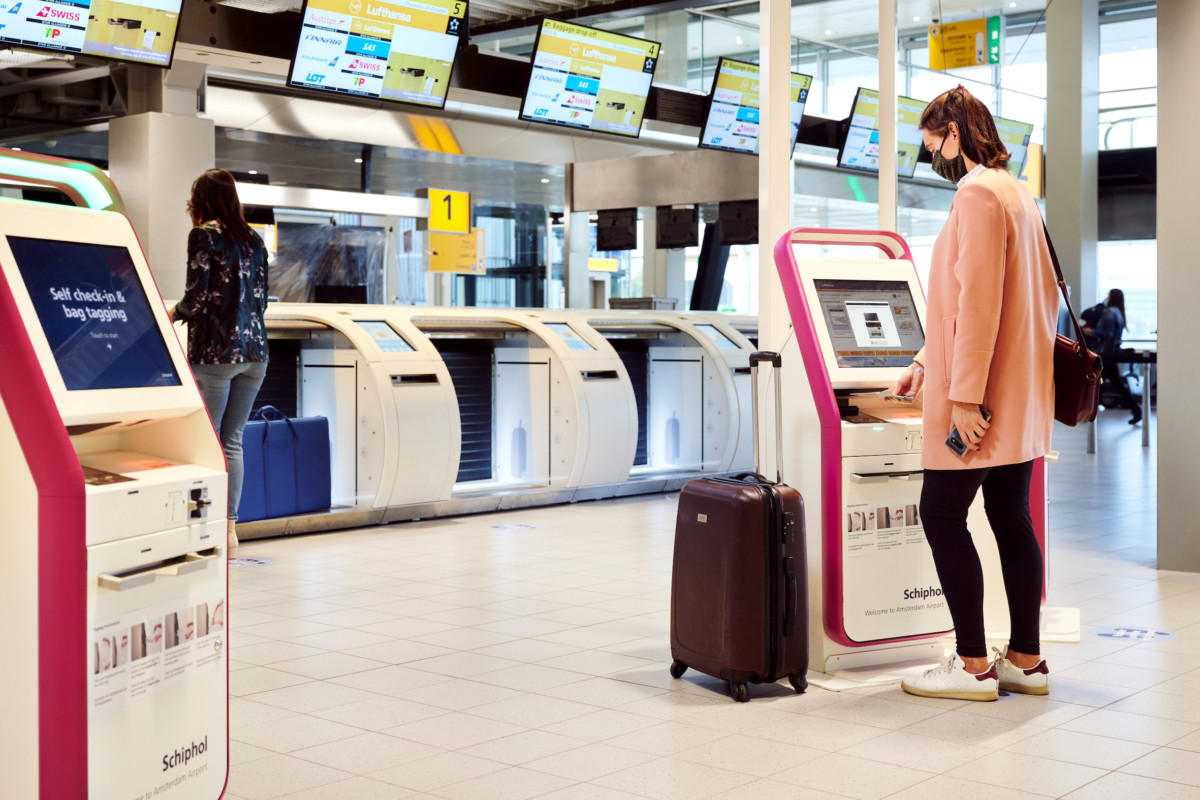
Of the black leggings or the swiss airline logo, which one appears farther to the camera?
the swiss airline logo

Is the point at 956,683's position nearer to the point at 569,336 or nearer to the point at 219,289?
the point at 219,289

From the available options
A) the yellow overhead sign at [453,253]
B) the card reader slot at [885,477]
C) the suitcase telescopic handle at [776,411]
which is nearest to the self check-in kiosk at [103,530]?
the suitcase telescopic handle at [776,411]

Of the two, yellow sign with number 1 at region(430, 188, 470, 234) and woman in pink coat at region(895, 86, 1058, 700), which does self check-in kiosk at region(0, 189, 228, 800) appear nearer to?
woman in pink coat at region(895, 86, 1058, 700)

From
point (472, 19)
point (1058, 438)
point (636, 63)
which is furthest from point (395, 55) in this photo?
point (1058, 438)

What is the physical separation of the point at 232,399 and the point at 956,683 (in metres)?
3.48

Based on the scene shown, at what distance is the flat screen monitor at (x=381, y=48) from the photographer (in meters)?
6.90

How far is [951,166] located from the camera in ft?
11.3

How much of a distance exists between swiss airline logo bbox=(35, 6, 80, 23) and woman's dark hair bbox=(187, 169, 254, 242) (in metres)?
1.32

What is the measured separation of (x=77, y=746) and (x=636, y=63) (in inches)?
306

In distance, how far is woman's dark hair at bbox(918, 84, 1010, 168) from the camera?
3.30 metres

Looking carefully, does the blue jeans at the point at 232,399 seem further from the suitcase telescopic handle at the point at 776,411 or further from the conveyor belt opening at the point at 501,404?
the suitcase telescopic handle at the point at 776,411

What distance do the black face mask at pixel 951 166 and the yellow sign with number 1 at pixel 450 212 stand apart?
20.8 feet

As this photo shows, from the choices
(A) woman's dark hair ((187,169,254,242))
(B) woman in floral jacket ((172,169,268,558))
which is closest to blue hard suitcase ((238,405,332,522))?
(B) woman in floral jacket ((172,169,268,558))

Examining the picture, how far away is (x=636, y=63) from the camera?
898cm
